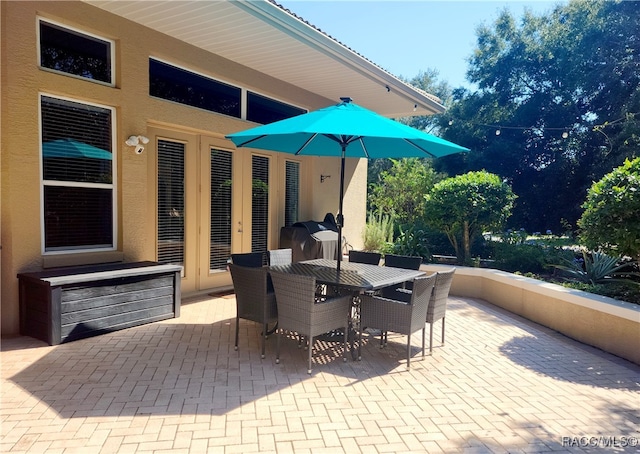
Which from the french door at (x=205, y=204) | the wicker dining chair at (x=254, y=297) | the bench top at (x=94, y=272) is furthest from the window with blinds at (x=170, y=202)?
the wicker dining chair at (x=254, y=297)

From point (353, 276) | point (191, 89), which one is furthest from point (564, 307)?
point (191, 89)

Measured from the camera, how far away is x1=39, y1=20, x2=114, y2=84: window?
4.23m

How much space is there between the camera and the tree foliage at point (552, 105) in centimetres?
1424

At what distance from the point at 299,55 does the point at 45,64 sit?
3186 mm

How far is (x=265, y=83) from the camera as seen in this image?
273 inches

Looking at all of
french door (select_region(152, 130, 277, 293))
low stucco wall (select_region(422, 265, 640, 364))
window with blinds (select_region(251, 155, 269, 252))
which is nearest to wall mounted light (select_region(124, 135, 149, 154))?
french door (select_region(152, 130, 277, 293))

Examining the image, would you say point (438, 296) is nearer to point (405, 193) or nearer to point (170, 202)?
point (170, 202)

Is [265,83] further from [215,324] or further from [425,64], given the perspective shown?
[425,64]

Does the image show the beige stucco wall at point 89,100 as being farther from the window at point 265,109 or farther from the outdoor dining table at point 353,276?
the outdoor dining table at point 353,276

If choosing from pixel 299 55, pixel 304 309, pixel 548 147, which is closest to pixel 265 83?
pixel 299 55

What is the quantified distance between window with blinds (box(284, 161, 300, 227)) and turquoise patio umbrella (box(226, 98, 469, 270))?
257 centimetres

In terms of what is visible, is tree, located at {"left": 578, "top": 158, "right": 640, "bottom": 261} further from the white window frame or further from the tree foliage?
the tree foliage

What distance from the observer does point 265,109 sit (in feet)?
23.3

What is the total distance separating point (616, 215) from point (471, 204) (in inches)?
105
